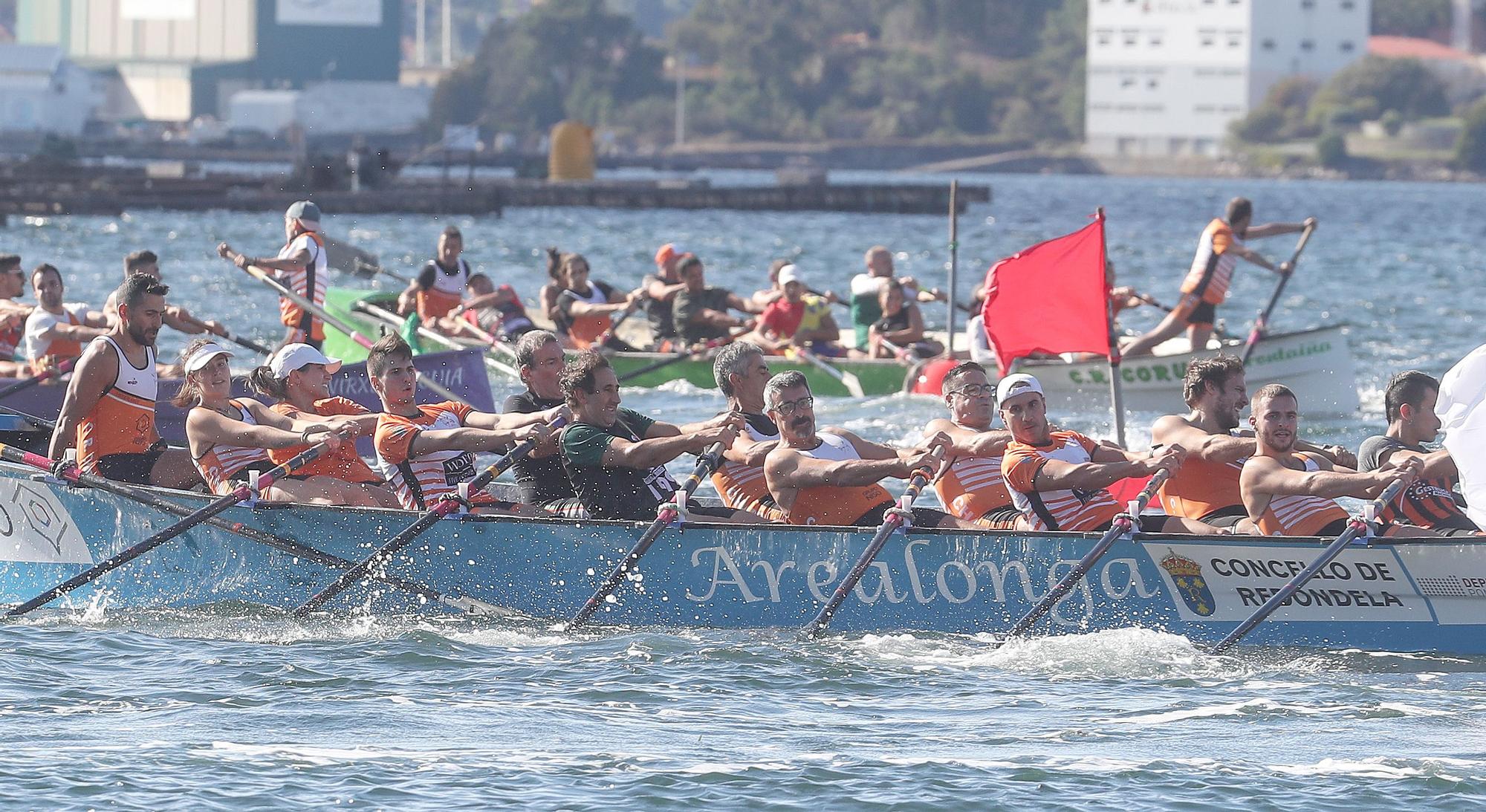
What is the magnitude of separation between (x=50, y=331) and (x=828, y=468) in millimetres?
9509

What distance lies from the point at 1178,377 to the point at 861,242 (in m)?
39.6

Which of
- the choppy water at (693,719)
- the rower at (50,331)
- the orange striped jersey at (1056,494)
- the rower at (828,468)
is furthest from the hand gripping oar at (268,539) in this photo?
the rower at (50,331)

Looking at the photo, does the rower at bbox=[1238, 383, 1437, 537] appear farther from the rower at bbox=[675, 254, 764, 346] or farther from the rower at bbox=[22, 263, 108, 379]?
the rower at bbox=[675, 254, 764, 346]

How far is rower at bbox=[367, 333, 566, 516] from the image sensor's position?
1242 cm

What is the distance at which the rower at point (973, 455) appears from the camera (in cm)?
1217

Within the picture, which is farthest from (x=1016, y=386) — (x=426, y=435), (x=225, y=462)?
(x=225, y=462)

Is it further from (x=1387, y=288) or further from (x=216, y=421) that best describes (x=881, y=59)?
(x=216, y=421)

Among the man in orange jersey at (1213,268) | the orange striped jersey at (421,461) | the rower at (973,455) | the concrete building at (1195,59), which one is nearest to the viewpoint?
the rower at (973,455)

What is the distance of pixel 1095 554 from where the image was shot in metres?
11.5

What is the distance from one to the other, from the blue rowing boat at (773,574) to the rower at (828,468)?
0.34m

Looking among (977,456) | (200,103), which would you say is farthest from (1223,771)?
(200,103)

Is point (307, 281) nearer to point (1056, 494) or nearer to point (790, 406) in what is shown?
point (790, 406)

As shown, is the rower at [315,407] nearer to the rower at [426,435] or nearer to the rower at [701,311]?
Result: the rower at [426,435]

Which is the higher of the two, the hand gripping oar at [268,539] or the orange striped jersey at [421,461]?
the orange striped jersey at [421,461]
